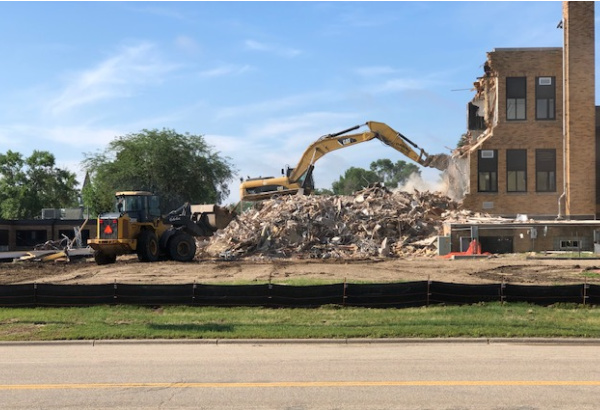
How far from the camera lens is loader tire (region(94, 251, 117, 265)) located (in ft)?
96.9

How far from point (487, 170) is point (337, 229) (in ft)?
32.6

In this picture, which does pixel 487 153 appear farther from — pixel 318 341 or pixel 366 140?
pixel 318 341

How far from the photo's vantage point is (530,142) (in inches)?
1444

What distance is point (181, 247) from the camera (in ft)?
100

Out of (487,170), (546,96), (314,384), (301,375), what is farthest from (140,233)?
(546,96)

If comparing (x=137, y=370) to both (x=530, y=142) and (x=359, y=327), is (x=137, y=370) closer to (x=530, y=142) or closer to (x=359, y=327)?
(x=359, y=327)

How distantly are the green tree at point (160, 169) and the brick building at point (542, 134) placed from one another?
32.7 metres

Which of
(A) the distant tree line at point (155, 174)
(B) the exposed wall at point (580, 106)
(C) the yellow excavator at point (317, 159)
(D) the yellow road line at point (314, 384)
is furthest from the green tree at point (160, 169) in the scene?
(D) the yellow road line at point (314, 384)

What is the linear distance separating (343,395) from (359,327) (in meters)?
5.53

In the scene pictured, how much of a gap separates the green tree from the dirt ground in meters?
33.3

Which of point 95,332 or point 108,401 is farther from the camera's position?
point 95,332

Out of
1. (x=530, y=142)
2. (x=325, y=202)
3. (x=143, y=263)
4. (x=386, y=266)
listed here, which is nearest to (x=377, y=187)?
(x=325, y=202)

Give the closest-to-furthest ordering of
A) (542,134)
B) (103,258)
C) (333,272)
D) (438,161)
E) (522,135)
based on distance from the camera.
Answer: (333,272), (103,258), (542,134), (522,135), (438,161)

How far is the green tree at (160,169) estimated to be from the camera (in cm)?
6256
